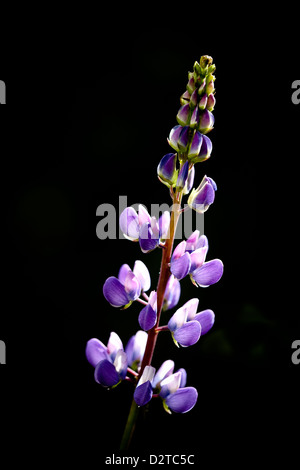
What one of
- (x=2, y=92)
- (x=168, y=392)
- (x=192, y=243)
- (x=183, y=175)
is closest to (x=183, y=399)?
(x=168, y=392)

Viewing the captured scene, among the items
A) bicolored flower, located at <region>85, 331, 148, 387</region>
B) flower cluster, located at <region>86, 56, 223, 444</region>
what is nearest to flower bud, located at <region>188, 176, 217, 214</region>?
flower cluster, located at <region>86, 56, 223, 444</region>

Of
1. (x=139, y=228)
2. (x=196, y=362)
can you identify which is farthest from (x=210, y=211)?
(x=139, y=228)

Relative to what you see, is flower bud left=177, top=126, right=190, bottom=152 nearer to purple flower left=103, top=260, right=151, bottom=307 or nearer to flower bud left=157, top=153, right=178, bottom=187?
flower bud left=157, top=153, right=178, bottom=187

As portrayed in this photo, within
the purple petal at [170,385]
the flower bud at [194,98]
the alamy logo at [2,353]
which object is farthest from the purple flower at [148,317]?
the alamy logo at [2,353]

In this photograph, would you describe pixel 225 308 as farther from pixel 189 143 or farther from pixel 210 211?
pixel 189 143

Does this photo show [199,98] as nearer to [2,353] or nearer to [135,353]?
[135,353]

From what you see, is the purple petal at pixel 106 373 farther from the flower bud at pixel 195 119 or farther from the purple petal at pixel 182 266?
the flower bud at pixel 195 119

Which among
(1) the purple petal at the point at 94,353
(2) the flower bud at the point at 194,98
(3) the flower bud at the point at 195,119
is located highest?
(2) the flower bud at the point at 194,98
